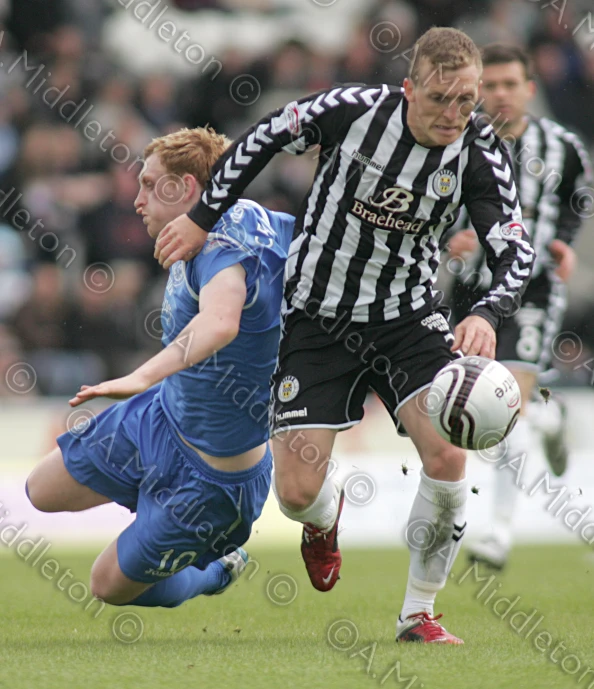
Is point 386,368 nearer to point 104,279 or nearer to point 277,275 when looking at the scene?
point 277,275

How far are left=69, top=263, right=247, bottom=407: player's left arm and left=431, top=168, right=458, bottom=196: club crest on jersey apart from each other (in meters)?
0.79

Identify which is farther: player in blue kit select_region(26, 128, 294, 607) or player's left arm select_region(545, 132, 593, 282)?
player's left arm select_region(545, 132, 593, 282)

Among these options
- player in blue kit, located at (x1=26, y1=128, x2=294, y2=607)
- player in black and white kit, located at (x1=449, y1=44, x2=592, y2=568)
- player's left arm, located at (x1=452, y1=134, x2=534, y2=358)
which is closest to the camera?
player's left arm, located at (x1=452, y1=134, x2=534, y2=358)

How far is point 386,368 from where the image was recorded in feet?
14.7

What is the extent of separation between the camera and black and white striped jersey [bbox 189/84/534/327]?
427 cm

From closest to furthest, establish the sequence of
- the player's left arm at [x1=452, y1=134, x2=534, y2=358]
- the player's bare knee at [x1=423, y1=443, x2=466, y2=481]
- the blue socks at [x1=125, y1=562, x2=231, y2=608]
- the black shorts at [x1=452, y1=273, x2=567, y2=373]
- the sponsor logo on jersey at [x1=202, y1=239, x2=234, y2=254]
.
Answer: the player's left arm at [x1=452, y1=134, x2=534, y2=358], the sponsor logo on jersey at [x1=202, y1=239, x2=234, y2=254], the player's bare knee at [x1=423, y1=443, x2=466, y2=481], the blue socks at [x1=125, y1=562, x2=231, y2=608], the black shorts at [x1=452, y1=273, x2=567, y2=373]

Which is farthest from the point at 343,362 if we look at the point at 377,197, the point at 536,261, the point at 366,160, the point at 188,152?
the point at 536,261

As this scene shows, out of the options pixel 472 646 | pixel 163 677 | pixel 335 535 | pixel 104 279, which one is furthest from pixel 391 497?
pixel 163 677

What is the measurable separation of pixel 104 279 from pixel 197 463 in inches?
245

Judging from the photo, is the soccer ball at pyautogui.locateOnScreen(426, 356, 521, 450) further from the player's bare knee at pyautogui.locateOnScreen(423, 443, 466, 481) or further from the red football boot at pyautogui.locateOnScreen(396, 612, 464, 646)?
the red football boot at pyautogui.locateOnScreen(396, 612, 464, 646)

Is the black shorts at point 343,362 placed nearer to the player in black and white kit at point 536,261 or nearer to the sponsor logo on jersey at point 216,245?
the sponsor logo on jersey at point 216,245

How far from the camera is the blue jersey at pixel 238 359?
174 inches

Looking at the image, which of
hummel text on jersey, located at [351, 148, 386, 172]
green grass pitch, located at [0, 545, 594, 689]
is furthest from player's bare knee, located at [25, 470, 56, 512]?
hummel text on jersey, located at [351, 148, 386, 172]

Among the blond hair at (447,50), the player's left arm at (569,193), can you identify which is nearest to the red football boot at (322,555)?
the blond hair at (447,50)
